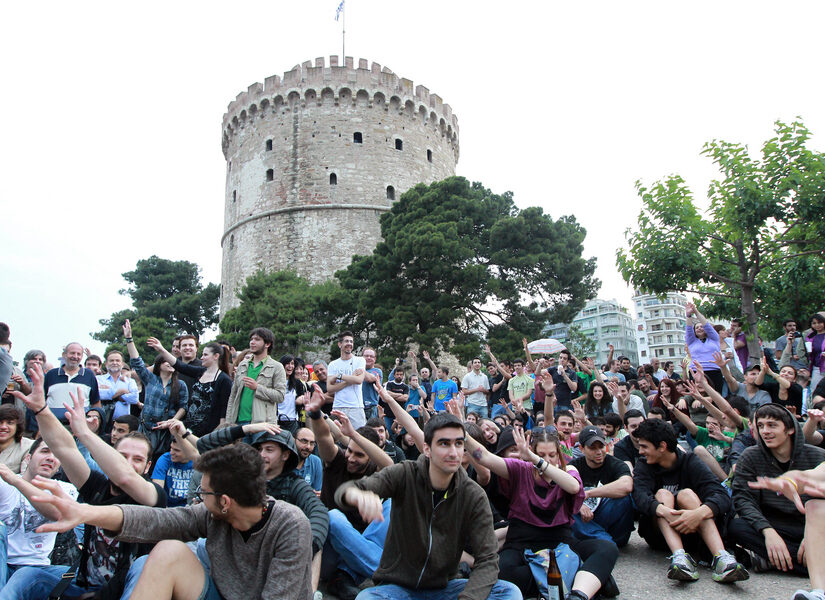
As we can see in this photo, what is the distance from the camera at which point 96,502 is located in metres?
3.06

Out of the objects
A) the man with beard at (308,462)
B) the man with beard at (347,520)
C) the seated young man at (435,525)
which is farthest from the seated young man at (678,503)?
the man with beard at (308,462)

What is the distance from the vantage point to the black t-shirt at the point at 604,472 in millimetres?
4289

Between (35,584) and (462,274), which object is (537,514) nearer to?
(35,584)

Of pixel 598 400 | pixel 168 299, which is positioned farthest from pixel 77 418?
pixel 168 299

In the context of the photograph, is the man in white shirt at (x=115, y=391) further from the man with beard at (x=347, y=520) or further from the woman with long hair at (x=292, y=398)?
the man with beard at (x=347, y=520)

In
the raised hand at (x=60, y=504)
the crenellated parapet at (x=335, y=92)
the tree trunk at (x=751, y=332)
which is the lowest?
the raised hand at (x=60, y=504)

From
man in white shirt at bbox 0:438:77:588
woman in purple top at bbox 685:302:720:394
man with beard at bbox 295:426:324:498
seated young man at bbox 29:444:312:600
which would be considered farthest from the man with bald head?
woman in purple top at bbox 685:302:720:394

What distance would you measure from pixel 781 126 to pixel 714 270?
9.74 feet

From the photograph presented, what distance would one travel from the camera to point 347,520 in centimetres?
387

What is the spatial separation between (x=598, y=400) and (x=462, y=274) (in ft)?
32.8

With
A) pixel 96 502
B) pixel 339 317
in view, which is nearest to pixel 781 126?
pixel 96 502

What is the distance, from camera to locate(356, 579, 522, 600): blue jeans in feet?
9.68

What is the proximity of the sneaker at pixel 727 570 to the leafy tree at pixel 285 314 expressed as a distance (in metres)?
16.3

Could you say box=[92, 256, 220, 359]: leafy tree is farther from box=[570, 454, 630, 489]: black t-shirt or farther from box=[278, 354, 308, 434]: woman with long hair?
box=[570, 454, 630, 489]: black t-shirt
